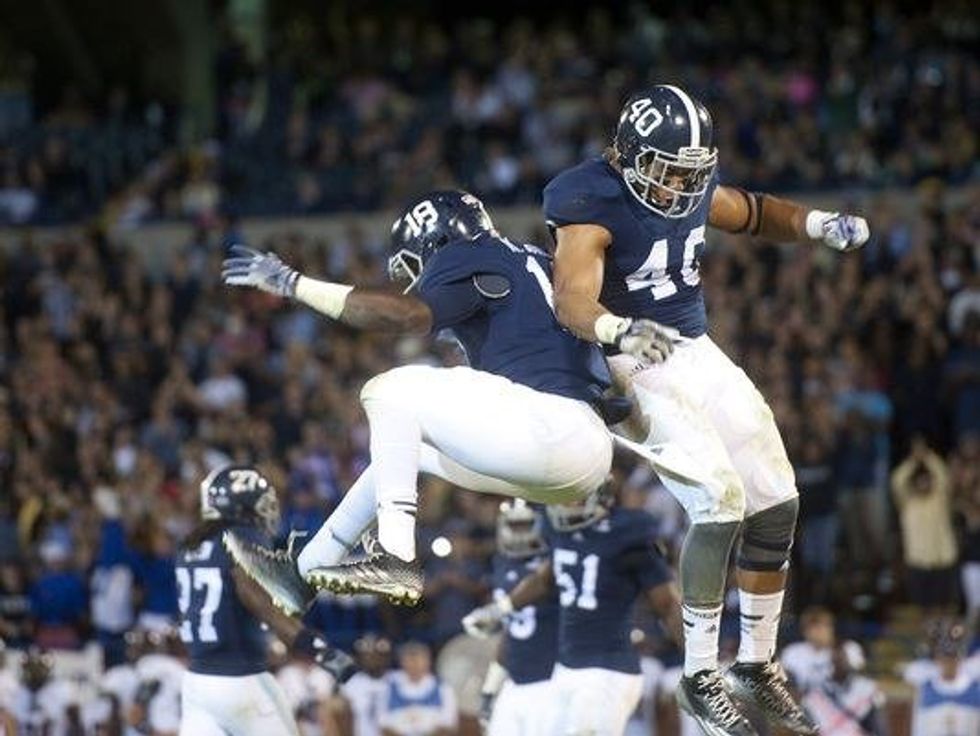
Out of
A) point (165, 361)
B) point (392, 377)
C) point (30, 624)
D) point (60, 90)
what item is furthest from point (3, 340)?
point (392, 377)

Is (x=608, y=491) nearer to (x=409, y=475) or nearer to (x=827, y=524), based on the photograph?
(x=409, y=475)

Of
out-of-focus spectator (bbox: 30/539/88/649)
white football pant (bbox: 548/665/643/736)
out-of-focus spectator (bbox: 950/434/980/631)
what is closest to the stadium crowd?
out-of-focus spectator (bbox: 950/434/980/631)

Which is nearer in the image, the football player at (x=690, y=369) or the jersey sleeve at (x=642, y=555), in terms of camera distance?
the football player at (x=690, y=369)

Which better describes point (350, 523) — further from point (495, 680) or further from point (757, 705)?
point (495, 680)

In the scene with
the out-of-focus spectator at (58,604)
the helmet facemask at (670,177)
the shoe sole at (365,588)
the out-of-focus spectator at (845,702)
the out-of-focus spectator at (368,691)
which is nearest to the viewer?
the shoe sole at (365,588)

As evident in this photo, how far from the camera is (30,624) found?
15672 mm

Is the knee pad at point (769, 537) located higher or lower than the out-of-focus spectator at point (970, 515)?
higher

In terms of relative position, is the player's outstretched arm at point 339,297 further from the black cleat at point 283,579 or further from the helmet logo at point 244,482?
the helmet logo at point 244,482

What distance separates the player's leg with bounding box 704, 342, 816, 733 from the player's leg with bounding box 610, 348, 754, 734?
103mm

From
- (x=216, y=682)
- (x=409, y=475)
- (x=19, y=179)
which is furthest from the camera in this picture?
(x=19, y=179)

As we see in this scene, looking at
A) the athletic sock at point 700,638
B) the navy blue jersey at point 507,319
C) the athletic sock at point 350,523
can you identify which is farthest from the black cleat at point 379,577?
the athletic sock at point 700,638

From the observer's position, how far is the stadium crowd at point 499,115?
18.7m

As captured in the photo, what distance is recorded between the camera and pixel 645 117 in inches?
320

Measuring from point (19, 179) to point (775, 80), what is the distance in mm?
6467
